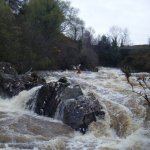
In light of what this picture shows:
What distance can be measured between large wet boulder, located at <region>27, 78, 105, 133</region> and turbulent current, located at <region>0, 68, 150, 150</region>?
28 centimetres

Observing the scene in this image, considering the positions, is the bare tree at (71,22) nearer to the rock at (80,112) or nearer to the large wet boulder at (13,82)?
the large wet boulder at (13,82)

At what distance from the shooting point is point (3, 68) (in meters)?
20.0

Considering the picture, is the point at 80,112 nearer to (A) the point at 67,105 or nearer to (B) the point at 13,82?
(A) the point at 67,105

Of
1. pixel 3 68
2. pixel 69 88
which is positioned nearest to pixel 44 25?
pixel 3 68

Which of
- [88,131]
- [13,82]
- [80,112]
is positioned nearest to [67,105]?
[80,112]

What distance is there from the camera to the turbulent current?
10.7 metres

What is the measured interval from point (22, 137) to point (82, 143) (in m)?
1.82

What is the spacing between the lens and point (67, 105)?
13.9m

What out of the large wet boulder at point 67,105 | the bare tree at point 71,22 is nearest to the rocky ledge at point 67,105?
the large wet boulder at point 67,105

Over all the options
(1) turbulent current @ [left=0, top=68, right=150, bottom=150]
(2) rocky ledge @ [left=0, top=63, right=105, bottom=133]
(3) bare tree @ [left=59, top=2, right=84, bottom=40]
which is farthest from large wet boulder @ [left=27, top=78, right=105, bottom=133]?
(3) bare tree @ [left=59, top=2, right=84, bottom=40]

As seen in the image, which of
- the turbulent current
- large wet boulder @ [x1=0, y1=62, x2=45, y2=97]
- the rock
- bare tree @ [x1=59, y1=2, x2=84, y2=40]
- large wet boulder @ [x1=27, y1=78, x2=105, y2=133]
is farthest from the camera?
bare tree @ [x1=59, y1=2, x2=84, y2=40]

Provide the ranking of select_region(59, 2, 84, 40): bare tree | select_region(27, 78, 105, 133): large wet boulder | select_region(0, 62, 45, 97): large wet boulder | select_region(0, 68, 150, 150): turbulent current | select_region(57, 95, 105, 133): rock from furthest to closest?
select_region(59, 2, 84, 40): bare tree
select_region(0, 62, 45, 97): large wet boulder
select_region(27, 78, 105, 133): large wet boulder
select_region(57, 95, 105, 133): rock
select_region(0, 68, 150, 150): turbulent current

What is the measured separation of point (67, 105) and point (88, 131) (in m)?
1.65

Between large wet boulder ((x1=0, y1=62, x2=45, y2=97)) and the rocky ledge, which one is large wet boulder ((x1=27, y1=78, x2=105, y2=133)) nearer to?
the rocky ledge
